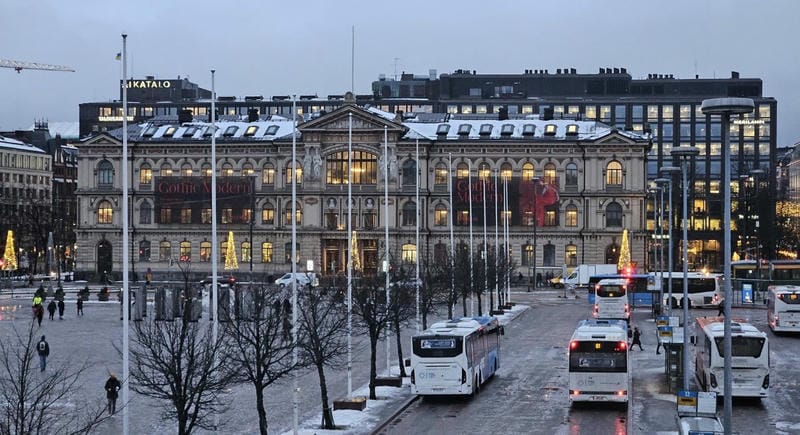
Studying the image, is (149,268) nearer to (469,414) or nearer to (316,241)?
(316,241)

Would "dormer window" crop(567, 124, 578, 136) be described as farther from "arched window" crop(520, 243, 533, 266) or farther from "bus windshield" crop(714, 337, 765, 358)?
"bus windshield" crop(714, 337, 765, 358)

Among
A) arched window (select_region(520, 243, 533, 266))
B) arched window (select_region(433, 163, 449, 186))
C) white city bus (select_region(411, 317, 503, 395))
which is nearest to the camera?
white city bus (select_region(411, 317, 503, 395))

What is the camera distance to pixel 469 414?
148 ft

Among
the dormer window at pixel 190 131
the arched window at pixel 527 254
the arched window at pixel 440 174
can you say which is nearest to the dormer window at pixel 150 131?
the dormer window at pixel 190 131

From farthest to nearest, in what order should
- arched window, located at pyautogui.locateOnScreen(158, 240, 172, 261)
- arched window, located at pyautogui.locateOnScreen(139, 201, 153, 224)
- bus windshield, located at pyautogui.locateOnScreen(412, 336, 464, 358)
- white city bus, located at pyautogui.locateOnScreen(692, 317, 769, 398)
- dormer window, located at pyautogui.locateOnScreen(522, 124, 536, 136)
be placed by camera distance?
arched window, located at pyautogui.locateOnScreen(139, 201, 153, 224) < arched window, located at pyautogui.locateOnScreen(158, 240, 172, 261) < dormer window, located at pyautogui.locateOnScreen(522, 124, 536, 136) < bus windshield, located at pyautogui.locateOnScreen(412, 336, 464, 358) < white city bus, located at pyautogui.locateOnScreen(692, 317, 769, 398)

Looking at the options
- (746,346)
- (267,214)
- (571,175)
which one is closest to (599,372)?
(746,346)

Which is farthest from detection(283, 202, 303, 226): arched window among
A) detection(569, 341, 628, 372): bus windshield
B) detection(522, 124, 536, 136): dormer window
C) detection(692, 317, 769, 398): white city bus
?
detection(692, 317, 769, 398): white city bus

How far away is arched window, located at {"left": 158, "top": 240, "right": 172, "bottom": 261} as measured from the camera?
5495 inches

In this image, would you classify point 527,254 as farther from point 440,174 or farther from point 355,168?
point 355,168

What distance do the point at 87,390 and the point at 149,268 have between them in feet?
301

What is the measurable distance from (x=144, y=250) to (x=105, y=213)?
21.3ft

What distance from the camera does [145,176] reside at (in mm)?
140750

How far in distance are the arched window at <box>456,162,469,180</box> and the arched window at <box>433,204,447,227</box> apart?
3941 mm

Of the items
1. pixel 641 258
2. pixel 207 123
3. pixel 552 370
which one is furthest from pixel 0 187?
pixel 552 370
